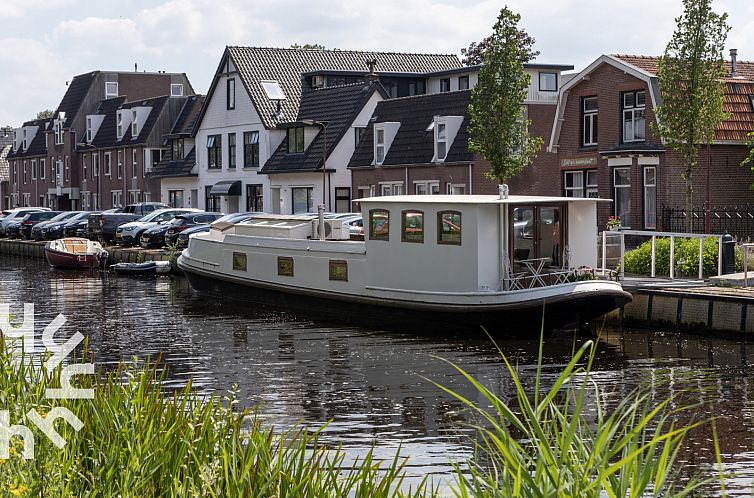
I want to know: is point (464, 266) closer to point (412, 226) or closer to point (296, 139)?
point (412, 226)

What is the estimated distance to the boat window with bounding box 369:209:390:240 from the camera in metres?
26.7

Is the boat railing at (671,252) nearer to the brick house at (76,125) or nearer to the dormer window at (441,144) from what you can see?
the dormer window at (441,144)

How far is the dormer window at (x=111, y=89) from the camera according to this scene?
92650mm

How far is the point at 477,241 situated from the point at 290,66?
42947 millimetres

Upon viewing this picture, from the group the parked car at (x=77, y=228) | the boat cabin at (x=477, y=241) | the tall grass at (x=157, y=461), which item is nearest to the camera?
the tall grass at (x=157, y=461)

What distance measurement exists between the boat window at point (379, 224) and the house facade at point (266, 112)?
3139 cm

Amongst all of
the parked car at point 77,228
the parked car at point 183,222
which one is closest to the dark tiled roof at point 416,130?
the parked car at point 183,222

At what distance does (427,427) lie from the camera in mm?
15781

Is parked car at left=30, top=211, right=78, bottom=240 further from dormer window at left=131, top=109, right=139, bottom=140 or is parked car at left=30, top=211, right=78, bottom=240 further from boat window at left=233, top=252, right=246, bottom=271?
boat window at left=233, top=252, right=246, bottom=271

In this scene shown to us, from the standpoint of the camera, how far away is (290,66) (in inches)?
2574

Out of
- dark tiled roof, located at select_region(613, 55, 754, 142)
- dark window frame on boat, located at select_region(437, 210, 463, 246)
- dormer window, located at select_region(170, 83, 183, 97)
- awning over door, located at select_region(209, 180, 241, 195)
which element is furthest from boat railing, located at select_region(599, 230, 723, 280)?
dormer window, located at select_region(170, 83, 183, 97)

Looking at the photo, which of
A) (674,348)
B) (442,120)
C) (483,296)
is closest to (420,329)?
(483,296)

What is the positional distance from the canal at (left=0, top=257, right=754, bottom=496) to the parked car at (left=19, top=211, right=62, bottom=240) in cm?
3337

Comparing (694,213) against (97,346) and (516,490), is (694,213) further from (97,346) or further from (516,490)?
(516,490)
